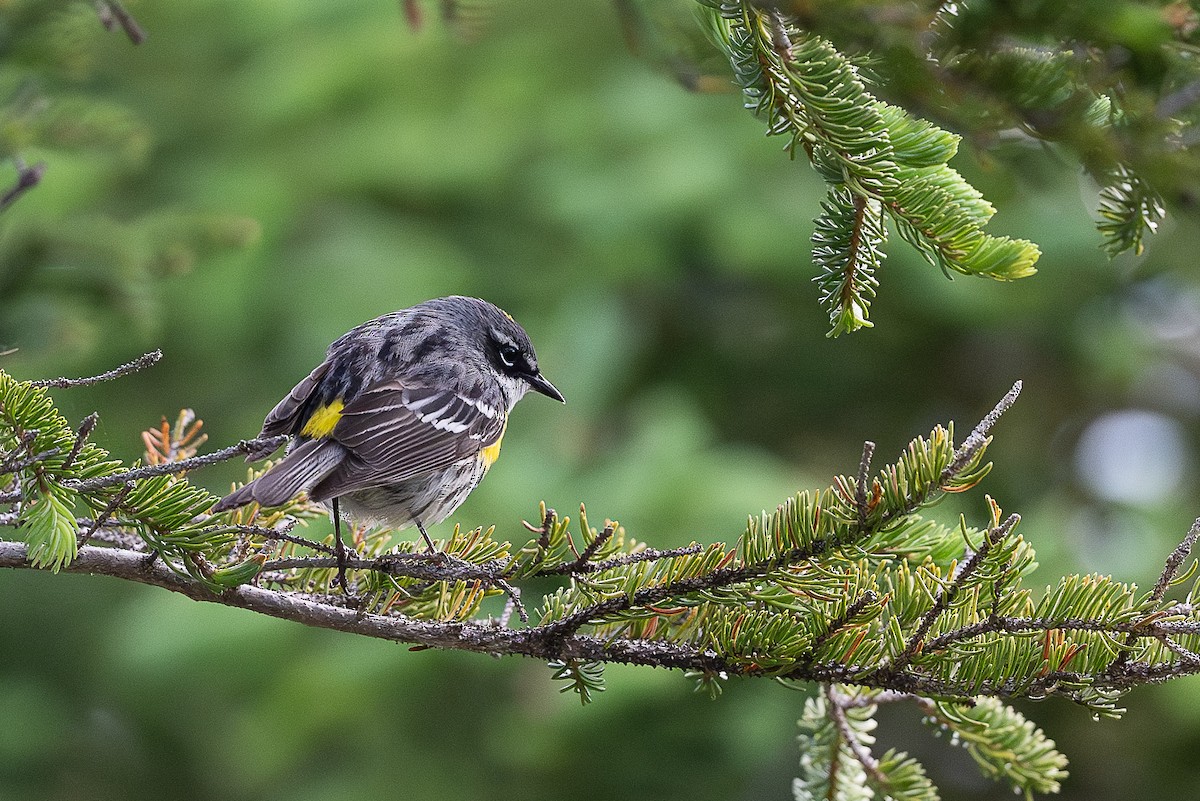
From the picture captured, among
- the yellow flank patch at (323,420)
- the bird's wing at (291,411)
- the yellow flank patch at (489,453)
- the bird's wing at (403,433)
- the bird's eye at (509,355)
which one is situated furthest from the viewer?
the bird's eye at (509,355)

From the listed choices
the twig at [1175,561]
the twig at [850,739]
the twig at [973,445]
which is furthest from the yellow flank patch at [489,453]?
the twig at [1175,561]

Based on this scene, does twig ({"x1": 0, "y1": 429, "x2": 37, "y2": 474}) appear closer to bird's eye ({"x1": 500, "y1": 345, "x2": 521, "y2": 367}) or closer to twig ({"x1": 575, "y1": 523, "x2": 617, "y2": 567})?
twig ({"x1": 575, "y1": 523, "x2": 617, "y2": 567})

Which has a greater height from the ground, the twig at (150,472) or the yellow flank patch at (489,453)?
the twig at (150,472)

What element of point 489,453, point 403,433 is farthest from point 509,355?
point 403,433

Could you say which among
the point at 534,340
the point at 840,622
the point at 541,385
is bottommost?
the point at 534,340

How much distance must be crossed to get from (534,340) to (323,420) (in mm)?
2020

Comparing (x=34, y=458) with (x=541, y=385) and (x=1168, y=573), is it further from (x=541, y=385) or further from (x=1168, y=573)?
(x=541, y=385)

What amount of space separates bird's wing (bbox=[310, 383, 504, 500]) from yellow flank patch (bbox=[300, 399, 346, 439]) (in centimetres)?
2

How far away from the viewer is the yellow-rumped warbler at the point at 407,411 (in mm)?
A: 3040

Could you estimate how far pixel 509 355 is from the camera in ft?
13.7

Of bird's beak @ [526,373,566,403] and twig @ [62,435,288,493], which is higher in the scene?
twig @ [62,435,288,493]

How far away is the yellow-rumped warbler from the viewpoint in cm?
304

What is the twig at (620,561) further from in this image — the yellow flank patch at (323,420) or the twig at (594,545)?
the yellow flank patch at (323,420)

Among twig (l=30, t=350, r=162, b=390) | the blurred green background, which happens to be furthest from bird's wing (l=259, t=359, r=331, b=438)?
twig (l=30, t=350, r=162, b=390)
